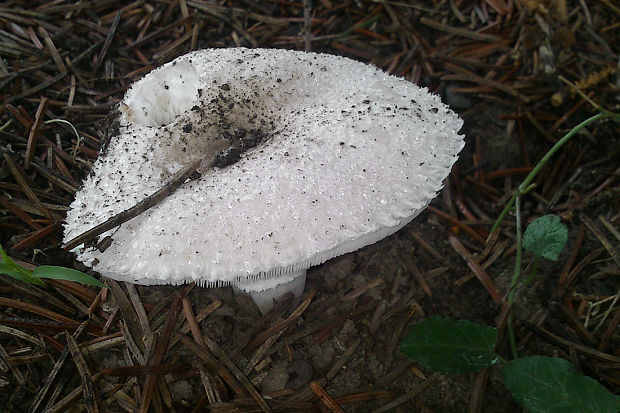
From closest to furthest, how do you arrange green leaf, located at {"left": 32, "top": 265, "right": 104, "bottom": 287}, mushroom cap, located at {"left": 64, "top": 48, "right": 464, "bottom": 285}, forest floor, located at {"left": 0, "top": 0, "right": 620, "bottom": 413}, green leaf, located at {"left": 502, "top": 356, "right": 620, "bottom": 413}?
mushroom cap, located at {"left": 64, "top": 48, "right": 464, "bottom": 285}
green leaf, located at {"left": 502, "top": 356, "right": 620, "bottom": 413}
green leaf, located at {"left": 32, "top": 265, "right": 104, "bottom": 287}
forest floor, located at {"left": 0, "top": 0, "right": 620, "bottom": 413}

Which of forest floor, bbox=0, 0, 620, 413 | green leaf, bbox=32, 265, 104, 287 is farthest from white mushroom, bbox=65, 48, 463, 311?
forest floor, bbox=0, 0, 620, 413

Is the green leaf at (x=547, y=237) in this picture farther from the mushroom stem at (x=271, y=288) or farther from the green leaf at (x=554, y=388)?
the mushroom stem at (x=271, y=288)

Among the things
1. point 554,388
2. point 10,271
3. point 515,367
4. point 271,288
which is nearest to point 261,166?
point 271,288

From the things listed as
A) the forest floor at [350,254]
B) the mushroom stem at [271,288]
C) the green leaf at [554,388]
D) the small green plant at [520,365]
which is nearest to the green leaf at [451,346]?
the small green plant at [520,365]

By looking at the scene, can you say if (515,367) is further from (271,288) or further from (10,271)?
(10,271)

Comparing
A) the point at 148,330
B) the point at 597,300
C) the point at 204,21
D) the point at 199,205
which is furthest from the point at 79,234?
the point at 597,300

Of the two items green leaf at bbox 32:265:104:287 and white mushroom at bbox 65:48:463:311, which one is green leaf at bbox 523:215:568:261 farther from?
green leaf at bbox 32:265:104:287

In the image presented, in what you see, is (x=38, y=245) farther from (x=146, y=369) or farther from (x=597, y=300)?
(x=597, y=300)
